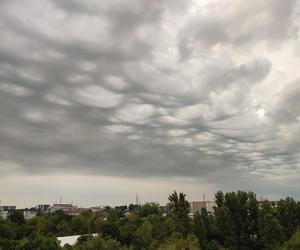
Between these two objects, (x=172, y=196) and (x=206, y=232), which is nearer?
(x=206, y=232)

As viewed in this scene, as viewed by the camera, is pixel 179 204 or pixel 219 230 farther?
pixel 179 204

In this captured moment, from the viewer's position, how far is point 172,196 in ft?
286

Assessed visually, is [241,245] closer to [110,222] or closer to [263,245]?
[263,245]

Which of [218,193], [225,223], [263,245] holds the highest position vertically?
[218,193]

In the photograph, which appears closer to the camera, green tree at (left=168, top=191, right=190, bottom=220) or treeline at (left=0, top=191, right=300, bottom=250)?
treeline at (left=0, top=191, right=300, bottom=250)

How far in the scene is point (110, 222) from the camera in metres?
77.5

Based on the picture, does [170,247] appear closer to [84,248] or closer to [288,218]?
[84,248]

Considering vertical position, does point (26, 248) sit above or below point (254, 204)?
below

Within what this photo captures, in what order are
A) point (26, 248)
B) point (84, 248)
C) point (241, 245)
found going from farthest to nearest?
point (241, 245) → point (26, 248) → point (84, 248)

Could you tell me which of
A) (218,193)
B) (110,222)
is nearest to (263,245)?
(218,193)

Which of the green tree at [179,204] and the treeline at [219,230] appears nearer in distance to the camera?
the treeline at [219,230]

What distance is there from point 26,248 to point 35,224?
151ft

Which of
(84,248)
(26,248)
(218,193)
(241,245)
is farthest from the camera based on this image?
(218,193)

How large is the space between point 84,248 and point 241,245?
1294 inches
